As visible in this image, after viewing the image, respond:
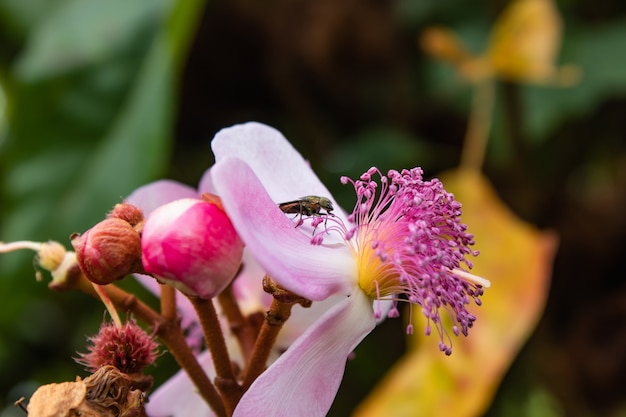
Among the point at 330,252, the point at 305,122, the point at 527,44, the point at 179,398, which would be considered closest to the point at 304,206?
the point at 330,252

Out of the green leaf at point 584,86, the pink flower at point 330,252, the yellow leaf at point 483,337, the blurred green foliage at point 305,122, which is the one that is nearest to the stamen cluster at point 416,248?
the pink flower at point 330,252

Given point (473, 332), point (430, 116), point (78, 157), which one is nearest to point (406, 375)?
point (473, 332)

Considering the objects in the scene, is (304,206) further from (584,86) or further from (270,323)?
(584,86)

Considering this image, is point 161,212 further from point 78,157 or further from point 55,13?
point 55,13

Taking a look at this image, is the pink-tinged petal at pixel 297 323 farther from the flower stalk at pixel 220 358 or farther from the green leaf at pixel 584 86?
the green leaf at pixel 584 86

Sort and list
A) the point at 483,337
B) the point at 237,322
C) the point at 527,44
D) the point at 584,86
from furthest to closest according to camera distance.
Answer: the point at 584,86, the point at 527,44, the point at 483,337, the point at 237,322

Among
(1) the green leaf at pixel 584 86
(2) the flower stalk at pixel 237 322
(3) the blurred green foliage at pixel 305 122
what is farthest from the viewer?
(1) the green leaf at pixel 584 86
